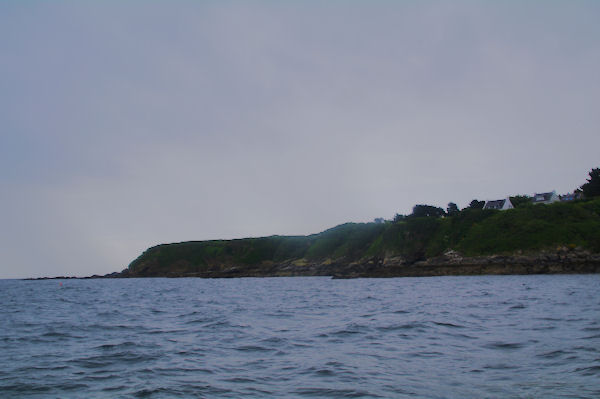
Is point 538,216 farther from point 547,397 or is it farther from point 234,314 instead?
point 547,397

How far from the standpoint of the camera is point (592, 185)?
118750mm

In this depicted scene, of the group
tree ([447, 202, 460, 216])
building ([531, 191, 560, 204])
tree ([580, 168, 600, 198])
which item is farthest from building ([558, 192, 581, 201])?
tree ([447, 202, 460, 216])

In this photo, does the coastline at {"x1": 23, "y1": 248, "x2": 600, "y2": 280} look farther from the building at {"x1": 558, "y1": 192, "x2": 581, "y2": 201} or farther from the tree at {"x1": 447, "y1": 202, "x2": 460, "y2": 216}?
the building at {"x1": 558, "y1": 192, "x2": 581, "y2": 201}

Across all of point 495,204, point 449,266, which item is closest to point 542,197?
point 495,204

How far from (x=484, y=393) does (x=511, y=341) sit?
6.86 meters

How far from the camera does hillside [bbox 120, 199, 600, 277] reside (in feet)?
300

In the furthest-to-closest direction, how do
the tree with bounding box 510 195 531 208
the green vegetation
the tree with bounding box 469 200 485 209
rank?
the tree with bounding box 469 200 485 209
the tree with bounding box 510 195 531 208
the green vegetation

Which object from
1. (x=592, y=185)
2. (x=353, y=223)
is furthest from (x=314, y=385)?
(x=353, y=223)

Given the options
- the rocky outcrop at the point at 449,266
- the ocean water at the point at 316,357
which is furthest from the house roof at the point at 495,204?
the ocean water at the point at 316,357

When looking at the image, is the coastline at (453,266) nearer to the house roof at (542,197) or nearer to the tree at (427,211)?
the tree at (427,211)

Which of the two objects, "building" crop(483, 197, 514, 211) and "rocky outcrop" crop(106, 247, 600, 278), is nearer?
"rocky outcrop" crop(106, 247, 600, 278)

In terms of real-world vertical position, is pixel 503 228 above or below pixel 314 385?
above

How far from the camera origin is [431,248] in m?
112

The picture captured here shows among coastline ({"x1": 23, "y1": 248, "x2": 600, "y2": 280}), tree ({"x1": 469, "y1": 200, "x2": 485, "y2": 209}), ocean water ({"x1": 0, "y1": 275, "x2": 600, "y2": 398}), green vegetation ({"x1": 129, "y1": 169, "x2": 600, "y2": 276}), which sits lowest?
ocean water ({"x1": 0, "y1": 275, "x2": 600, "y2": 398})
